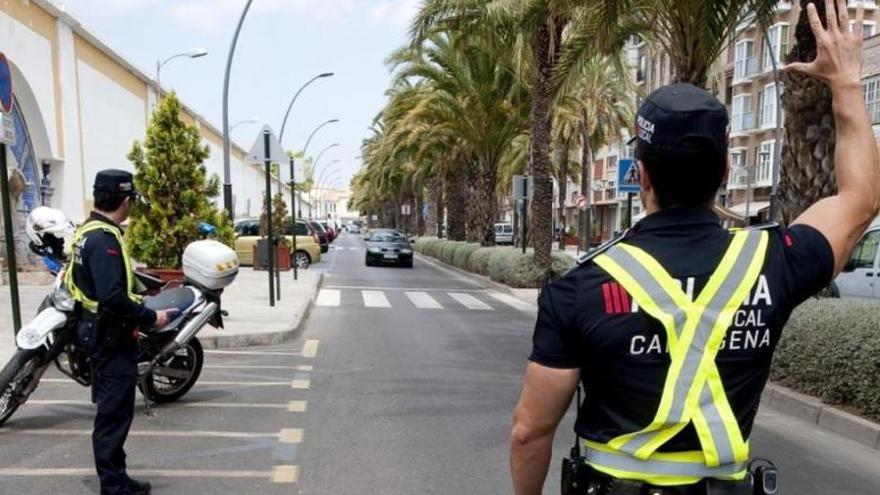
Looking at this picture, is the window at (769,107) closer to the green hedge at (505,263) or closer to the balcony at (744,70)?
the balcony at (744,70)

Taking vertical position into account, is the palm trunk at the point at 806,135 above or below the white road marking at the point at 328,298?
above

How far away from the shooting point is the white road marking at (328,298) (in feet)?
46.3

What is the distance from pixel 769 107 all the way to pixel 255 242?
33.1 meters

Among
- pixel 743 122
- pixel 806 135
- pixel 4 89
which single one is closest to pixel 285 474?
pixel 4 89

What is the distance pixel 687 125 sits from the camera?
5.09 ft

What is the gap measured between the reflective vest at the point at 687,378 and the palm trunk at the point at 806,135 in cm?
635

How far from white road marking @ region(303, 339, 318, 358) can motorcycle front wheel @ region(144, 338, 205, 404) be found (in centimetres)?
231

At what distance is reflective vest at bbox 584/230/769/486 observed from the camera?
1532 mm

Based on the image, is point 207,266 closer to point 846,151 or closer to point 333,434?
point 333,434

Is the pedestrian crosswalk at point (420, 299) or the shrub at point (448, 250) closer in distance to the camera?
the pedestrian crosswalk at point (420, 299)

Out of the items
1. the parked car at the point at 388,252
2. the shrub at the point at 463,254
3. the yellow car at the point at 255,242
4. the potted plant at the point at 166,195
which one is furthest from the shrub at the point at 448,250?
the potted plant at the point at 166,195

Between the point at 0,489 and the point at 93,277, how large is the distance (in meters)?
1.44

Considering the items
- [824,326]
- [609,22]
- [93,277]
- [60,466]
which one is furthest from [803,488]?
[609,22]

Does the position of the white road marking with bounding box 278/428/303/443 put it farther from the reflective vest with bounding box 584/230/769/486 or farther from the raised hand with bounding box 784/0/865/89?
the raised hand with bounding box 784/0/865/89
